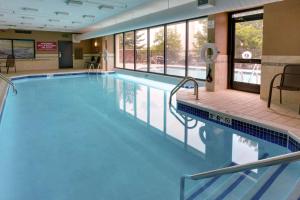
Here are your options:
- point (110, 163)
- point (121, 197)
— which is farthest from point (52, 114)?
point (121, 197)

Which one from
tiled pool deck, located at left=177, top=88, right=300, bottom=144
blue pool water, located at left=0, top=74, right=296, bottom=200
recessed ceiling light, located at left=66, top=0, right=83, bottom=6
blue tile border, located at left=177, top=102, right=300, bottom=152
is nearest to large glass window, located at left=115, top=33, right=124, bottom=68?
recessed ceiling light, located at left=66, top=0, right=83, bottom=6

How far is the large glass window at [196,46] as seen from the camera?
29.7 feet

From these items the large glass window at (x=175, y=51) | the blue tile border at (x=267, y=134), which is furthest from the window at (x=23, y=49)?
the blue tile border at (x=267, y=134)

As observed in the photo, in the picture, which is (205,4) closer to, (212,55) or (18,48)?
(212,55)

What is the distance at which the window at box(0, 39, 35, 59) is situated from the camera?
13.9 metres

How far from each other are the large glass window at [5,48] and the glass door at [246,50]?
12.2 m

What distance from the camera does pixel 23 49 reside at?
1444 cm

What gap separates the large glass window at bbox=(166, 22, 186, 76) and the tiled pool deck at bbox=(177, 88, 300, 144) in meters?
4.46

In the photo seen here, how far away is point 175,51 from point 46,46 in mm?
8491

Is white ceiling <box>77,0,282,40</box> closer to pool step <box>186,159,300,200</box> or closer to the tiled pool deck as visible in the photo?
the tiled pool deck

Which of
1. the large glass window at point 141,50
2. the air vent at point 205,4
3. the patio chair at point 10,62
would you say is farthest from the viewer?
the patio chair at point 10,62

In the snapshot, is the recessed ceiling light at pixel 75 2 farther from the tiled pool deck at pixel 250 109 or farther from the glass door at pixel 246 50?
the glass door at pixel 246 50

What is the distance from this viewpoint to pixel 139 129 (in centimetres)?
422

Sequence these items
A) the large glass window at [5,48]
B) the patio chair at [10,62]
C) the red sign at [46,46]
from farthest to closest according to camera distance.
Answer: the red sign at [46,46] → the large glass window at [5,48] → the patio chair at [10,62]
